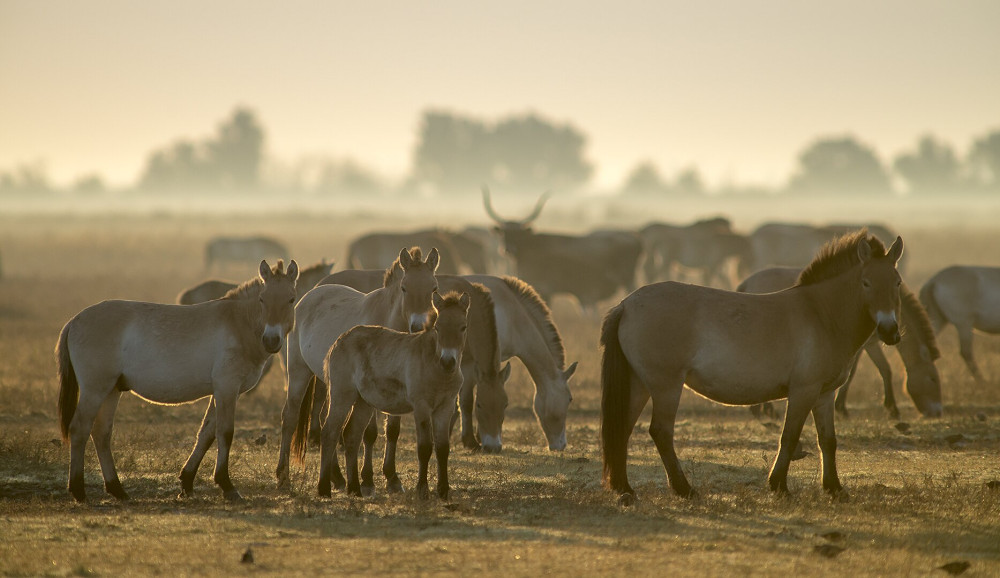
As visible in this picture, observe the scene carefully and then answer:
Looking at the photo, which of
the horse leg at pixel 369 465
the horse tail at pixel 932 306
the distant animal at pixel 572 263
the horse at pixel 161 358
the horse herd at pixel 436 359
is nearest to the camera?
the horse herd at pixel 436 359

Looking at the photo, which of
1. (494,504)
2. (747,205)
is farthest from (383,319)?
(747,205)

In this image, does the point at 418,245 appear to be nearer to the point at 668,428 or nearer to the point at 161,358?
the point at 161,358

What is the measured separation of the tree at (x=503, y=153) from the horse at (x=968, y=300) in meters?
122

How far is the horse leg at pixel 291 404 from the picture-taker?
9.77m

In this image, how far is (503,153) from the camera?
13938cm

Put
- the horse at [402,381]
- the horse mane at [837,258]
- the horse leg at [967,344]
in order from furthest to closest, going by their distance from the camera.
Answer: the horse leg at [967,344] < the horse mane at [837,258] < the horse at [402,381]

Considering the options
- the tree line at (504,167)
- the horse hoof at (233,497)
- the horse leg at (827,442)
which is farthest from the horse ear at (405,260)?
the tree line at (504,167)

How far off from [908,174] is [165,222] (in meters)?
104

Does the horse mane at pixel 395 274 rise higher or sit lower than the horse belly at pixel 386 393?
higher

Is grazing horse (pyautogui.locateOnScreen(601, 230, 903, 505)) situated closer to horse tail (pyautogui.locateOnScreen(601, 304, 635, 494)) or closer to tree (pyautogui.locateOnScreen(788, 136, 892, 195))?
horse tail (pyautogui.locateOnScreen(601, 304, 635, 494))

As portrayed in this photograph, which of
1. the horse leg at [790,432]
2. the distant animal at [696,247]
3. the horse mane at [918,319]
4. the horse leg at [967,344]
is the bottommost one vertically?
the horse leg at [790,432]

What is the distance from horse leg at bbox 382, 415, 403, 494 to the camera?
31.1ft

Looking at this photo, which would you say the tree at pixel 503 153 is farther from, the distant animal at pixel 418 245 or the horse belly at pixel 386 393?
the horse belly at pixel 386 393

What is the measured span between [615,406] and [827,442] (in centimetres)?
177
